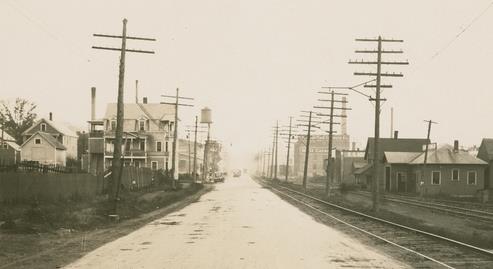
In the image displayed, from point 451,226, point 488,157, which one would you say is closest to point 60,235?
point 451,226

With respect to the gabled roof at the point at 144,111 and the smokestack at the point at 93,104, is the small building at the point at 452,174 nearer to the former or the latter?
the gabled roof at the point at 144,111

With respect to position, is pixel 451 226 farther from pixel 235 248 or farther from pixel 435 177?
pixel 435 177

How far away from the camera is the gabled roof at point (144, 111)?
8788 centimetres

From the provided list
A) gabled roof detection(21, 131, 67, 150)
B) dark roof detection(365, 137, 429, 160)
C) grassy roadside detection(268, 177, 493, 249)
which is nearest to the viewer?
grassy roadside detection(268, 177, 493, 249)

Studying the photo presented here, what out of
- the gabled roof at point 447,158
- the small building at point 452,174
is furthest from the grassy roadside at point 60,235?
the gabled roof at point 447,158

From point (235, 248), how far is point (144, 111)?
7481 centimetres

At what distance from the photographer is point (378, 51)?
1366 inches

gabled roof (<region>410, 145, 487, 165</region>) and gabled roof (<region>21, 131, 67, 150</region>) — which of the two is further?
gabled roof (<region>21, 131, 67, 150</region>)

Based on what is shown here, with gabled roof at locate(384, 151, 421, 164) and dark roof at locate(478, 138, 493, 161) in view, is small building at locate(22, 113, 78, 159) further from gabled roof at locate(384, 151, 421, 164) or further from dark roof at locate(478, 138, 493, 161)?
dark roof at locate(478, 138, 493, 161)

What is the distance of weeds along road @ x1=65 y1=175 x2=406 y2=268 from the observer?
13266mm

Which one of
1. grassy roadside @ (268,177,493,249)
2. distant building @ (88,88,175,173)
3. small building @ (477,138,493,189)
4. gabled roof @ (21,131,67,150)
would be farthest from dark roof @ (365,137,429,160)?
grassy roadside @ (268,177,493,249)

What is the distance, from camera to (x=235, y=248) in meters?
16.0

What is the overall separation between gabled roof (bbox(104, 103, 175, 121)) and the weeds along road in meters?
64.7

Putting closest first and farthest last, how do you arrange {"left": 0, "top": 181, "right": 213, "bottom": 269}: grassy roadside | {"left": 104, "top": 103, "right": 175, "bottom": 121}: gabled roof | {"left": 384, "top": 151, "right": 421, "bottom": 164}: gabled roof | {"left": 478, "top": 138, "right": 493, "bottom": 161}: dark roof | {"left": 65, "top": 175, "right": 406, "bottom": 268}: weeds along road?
{"left": 65, "top": 175, "right": 406, "bottom": 268}: weeds along road
{"left": 0, "top": 181, "right": 213, "bottom": 269}: grassy roadside
{"left": 478, "top": 138, "right": 493, "bottom": 161}: dark roof
{"left": 384, "top": 151, "right": 421, "bottom": 164}: gabled roof
{"left": 104, "top": 103, "right": 175, "bottom": 121}: gabled roof
